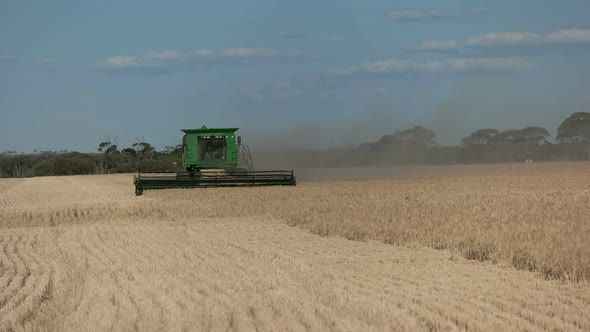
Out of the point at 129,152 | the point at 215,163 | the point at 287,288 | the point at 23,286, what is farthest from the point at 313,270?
the point at 129,152

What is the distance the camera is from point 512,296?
741 cm

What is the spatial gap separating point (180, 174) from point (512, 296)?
816 inches

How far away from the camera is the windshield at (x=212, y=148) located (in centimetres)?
2770

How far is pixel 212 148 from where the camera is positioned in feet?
91.0

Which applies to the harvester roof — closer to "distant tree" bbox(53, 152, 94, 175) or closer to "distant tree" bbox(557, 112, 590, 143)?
"distant tree" bbox(53, 152, 94, 175)

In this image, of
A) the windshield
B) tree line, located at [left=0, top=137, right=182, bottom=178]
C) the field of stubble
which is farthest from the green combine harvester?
tree line, located at [left=0, top=137, right=182, bottom=178]

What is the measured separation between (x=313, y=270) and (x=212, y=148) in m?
18.8

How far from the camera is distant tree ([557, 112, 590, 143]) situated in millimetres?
75350

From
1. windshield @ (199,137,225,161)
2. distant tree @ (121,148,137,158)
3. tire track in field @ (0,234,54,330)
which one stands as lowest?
tire track in field @ (0,234,54,330)

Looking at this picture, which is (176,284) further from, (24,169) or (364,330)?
(24,169)

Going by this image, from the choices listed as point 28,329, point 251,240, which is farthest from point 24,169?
point 28,329

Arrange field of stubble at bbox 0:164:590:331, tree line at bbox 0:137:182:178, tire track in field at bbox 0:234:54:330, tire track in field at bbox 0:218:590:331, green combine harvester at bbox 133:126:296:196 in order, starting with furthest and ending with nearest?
tree line at bbox 0:137:182:178
green combine harvester at bbox 133:126:296:196
tire track in field at bbox 0:234:54:330
field of stubble at bbox 0:164:590:331
tire track in field at bbox 0:218:590:331

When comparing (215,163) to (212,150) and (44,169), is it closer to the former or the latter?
(212,150)

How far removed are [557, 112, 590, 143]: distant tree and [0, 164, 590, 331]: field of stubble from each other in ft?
200
